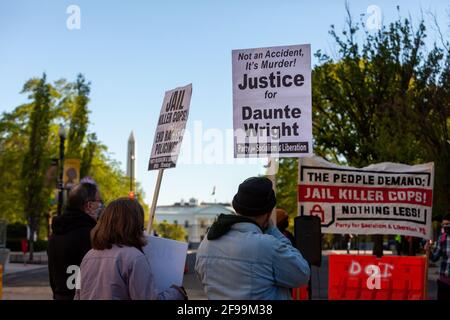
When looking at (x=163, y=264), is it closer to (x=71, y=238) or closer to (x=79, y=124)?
(x=71, y=238)

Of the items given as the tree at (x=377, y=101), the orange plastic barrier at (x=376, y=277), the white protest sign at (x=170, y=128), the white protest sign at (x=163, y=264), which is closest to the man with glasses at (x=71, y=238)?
the white protest sign at (x=170, y=128)

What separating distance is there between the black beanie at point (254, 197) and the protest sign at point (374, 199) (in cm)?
923

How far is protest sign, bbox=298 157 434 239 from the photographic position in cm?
1386

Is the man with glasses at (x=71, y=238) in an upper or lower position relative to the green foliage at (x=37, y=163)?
lower

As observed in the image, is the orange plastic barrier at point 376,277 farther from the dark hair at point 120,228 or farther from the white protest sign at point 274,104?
the dark hair at point 120,228

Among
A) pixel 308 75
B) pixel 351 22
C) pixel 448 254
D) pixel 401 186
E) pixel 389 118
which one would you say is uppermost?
pixel 351 22

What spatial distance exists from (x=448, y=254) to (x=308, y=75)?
483 centimetres

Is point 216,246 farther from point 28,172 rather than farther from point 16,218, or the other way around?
point 16,218

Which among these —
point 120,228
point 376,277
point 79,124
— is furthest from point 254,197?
point 79,124

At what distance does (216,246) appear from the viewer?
15.1ft

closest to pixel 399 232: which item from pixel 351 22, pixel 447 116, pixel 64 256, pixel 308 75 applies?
pixel 308 75

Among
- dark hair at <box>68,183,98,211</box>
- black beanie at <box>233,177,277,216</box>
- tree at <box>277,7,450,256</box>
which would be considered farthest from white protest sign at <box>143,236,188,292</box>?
tree at <box>277,7,450,256</box>

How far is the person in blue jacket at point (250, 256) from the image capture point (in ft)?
14.5

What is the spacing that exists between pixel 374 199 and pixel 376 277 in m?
1.91
